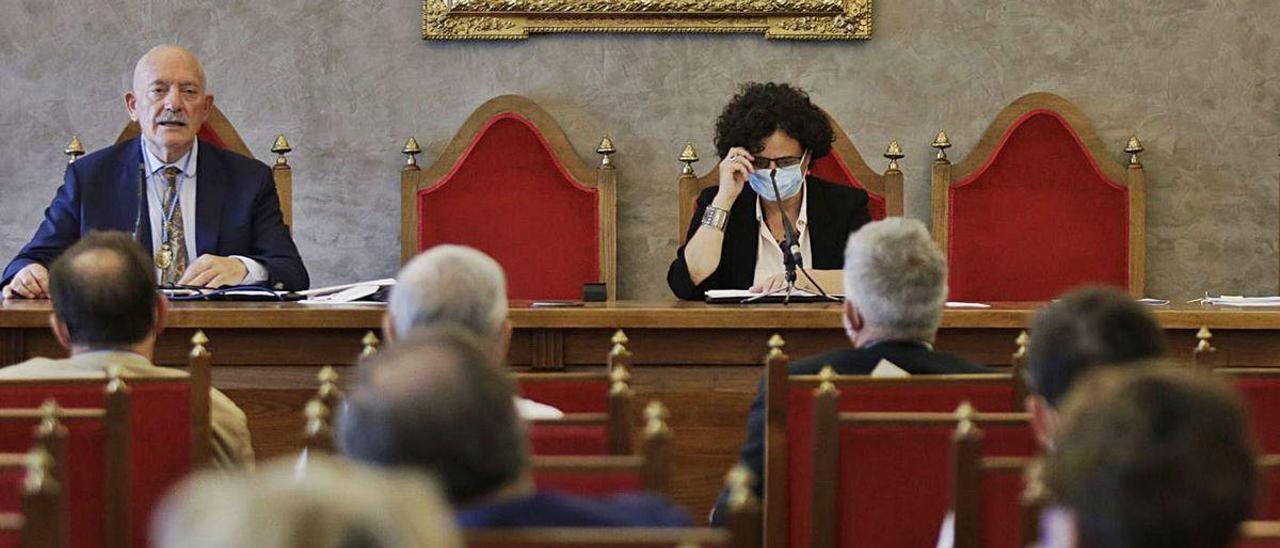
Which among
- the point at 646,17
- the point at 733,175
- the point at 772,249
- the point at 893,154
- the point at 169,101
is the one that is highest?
the point at 646,17

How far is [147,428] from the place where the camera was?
2.51 m

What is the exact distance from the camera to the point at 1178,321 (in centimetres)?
379

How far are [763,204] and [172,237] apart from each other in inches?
65.8

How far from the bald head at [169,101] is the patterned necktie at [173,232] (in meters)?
0.08

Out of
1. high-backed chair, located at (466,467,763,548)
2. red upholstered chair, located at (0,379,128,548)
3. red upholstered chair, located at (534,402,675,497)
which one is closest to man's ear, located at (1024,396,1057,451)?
red upholstered chair, located at (534,402,675,497)

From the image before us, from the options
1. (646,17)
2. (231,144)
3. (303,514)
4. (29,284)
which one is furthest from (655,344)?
(303,514)

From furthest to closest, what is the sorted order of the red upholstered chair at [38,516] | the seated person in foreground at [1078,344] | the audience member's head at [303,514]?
1. the seated person in foreground at [1078,344]
2. the red upholstered chair at [38,516]
3. the audience member's head at [303,514]

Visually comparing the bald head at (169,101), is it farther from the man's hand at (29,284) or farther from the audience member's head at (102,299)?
the audience member's head at (102,299)

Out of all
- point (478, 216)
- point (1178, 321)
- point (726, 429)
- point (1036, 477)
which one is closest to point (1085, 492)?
point (1036, 477)

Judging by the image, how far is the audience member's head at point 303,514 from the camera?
954mm

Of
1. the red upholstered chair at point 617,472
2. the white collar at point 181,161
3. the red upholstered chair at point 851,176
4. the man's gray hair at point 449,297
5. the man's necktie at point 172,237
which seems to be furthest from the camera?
the red upholstered chair at point 851,176

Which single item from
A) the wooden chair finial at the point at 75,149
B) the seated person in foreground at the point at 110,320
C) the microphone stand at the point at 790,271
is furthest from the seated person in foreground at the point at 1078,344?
the wooden chair finial at the point at 75,149

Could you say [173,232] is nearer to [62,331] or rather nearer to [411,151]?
[411,151]

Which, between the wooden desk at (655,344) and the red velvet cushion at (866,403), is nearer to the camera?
the red velvet cushion at (866,403)
